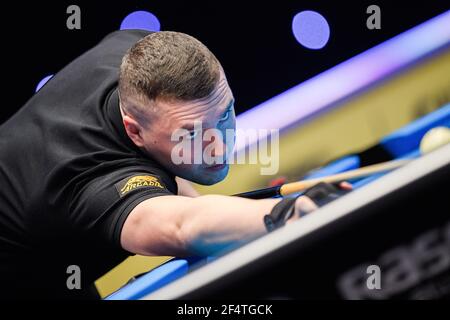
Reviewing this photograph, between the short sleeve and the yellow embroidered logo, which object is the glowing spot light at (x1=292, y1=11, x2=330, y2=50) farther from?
the yellow embroidered logo

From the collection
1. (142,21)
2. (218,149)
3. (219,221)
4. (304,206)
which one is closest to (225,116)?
(218,149)

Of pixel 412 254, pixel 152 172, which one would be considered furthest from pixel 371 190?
pixel 152 172

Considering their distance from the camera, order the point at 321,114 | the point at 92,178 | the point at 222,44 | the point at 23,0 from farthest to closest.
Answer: the point at 222,44
the point at 23,0
the point at 321,114
the point at 92,178

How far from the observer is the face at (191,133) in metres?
1.87

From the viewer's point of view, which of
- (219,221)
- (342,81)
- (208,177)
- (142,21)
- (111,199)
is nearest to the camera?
(219,221)

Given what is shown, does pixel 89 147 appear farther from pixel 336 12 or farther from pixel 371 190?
pixel 336 12

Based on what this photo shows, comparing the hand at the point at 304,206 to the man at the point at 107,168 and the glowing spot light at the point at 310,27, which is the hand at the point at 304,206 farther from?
the glowing spot light at the point at 310,27

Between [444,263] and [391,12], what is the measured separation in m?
2.15

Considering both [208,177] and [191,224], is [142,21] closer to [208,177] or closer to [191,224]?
[208,177]

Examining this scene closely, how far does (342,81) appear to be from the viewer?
106 inches

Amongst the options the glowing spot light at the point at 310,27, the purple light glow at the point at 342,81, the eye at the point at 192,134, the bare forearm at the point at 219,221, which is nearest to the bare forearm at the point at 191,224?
the bare forearm at the point at 219,221

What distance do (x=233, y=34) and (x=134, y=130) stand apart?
4.43 ft

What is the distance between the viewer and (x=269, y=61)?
128 inches

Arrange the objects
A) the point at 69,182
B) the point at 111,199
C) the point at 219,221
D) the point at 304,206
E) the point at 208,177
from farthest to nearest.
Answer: the point at 208,177
the point at 69,182
the point at 111,199
the point at 219,221
the point at 304,206
